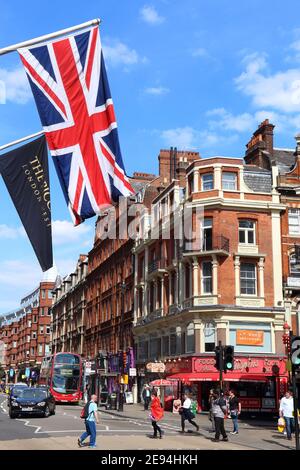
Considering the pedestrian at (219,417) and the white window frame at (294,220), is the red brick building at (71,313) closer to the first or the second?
the white window frame at (294,220)

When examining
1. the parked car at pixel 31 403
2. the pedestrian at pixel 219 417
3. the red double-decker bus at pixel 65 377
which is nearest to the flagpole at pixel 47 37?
the pedestrian at pixel 219 417

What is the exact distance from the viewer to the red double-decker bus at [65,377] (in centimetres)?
4553

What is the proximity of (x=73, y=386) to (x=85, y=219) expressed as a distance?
35946 millimetres

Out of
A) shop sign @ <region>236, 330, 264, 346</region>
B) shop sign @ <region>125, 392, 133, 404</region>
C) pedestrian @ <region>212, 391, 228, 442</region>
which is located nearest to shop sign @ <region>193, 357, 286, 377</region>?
shop sign @ <region>236, 330, 264, 346</region>

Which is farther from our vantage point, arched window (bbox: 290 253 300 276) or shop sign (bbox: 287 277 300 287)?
arched window (bbox: 290 253 300 276)

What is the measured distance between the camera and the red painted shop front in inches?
1433

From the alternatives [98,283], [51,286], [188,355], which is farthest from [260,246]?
[51,286]

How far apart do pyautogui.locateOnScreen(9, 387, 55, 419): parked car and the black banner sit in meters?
18.3

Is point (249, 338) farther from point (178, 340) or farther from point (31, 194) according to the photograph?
point (31, 194)

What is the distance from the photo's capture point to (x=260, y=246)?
3881 cm

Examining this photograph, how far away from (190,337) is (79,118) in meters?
28.0

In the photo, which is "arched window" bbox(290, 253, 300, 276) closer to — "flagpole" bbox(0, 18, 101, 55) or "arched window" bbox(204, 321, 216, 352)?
"arched window" bbox(204, 321, 216, 352)

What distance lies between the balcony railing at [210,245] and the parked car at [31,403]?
14.0m
